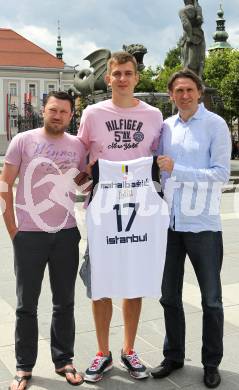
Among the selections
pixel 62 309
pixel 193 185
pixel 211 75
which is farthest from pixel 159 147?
pixel 211 75

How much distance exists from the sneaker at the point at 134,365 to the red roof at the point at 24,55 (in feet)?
234

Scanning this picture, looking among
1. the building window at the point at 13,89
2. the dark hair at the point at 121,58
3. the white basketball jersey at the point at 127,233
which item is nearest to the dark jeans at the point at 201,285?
the white basketball jersey at the point at 127,233

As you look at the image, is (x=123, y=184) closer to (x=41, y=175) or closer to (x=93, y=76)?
(x=41, y=175)

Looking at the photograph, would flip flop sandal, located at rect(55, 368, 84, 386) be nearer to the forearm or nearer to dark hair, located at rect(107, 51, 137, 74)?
the forearm

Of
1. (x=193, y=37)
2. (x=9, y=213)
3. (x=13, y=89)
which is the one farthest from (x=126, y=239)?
(x=13, y=89)

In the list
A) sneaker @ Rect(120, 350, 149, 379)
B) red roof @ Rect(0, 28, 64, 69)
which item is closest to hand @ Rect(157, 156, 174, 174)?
sneaker @ Rect(120, 350, 149, 379)

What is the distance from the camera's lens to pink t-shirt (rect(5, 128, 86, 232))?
322cm

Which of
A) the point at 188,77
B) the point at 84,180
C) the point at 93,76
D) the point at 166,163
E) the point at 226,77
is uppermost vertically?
the point at 226,77

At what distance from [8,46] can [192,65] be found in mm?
61803

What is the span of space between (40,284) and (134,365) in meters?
0.80

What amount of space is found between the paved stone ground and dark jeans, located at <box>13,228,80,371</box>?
7.2 inches

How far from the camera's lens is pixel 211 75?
1698 inches

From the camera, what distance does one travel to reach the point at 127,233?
10.7 feet

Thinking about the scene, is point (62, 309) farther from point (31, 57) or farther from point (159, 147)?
point (31, 57)
